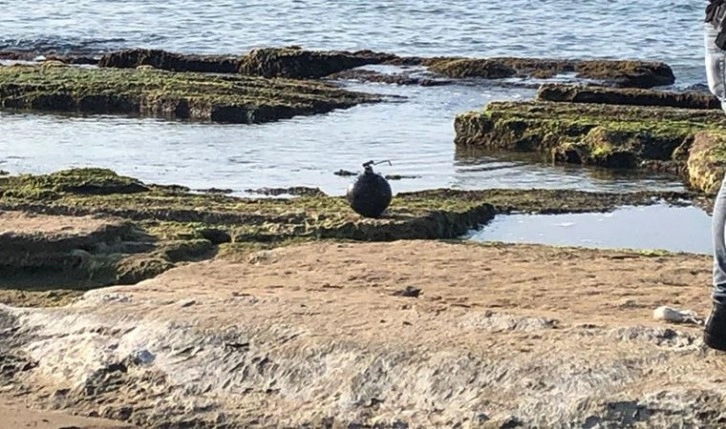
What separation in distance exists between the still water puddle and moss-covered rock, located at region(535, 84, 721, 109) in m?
6.41

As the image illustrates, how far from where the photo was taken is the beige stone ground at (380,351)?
5125mm

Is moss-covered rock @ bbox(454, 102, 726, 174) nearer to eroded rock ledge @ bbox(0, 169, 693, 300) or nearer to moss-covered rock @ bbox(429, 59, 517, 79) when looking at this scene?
eroded rock ledge @ bbox(0, 169, 693, 300)

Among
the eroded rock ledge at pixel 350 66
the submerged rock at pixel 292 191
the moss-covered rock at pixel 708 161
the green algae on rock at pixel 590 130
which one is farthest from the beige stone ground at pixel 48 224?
the eroded rock ledge at pixel 350 66

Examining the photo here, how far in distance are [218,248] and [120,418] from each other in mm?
2484

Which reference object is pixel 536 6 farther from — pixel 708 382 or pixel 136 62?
pixel 708 382

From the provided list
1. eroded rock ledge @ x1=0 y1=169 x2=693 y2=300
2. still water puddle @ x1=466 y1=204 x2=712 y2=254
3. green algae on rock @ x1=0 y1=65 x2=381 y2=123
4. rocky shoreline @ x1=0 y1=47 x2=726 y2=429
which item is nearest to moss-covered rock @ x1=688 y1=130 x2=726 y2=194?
rocky shoreline @ x1=0 y1=47 x2=726 y2=429

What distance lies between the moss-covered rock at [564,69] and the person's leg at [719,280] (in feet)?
51.4

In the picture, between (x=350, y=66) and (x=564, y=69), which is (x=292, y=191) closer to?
(x=350, y=66)

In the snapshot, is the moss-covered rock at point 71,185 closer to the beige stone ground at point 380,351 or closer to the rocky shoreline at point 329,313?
the rocky shoreline at point 329,313


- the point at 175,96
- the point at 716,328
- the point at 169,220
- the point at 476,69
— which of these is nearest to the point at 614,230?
→ the point at 169,220

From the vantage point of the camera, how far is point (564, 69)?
2309 cm

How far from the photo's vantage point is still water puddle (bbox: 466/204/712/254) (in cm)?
916

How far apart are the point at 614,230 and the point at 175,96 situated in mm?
8901

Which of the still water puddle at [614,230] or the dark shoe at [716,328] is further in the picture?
the still water puddle at [614,230]
